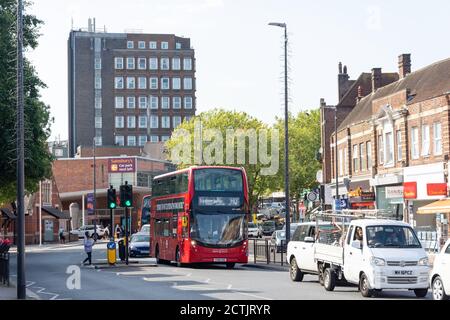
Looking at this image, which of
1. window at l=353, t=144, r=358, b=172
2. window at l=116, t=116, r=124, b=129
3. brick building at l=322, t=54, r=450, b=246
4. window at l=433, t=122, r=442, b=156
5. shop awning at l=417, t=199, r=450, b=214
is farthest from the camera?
window at l=116, t=116, r=124, b=129

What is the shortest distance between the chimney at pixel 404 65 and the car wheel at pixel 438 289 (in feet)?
126

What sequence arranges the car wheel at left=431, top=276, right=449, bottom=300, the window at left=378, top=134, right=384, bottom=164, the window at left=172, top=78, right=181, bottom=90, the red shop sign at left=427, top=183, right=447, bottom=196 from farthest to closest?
1. the window at left=172, top=78, right=181, bottom=90
2. the window at left=378, top=134, right=384, bottom=164
3. the red shop sign at left=427, top=183, right=447, bottom=196
4. the car wheel at left=431, top=276, right=449, bottom=300

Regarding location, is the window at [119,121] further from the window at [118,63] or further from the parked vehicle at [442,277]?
the parked vehicle at [442,277]

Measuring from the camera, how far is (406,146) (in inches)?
1882

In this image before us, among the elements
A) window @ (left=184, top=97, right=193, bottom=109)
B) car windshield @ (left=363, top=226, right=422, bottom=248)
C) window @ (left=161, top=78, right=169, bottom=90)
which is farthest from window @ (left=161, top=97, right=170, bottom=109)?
car windshield @ (left=363, top=226, right=422, bottom=248)

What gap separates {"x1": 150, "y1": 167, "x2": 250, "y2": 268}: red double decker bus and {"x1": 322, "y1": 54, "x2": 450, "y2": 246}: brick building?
8690 millimetres

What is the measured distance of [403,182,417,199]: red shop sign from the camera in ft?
151

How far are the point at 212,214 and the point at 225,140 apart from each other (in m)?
47.6

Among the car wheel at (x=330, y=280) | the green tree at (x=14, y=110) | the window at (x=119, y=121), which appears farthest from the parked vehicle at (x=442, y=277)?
the window at (x=119, y=121)

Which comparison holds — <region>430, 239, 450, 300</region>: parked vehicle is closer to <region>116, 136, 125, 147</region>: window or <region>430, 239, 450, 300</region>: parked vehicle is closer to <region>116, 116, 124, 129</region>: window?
<region>116, 136, 125, 147</region>: window

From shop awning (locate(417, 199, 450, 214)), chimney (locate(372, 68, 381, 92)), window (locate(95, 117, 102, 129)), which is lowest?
shop awning (locate(417, 199, 450, 214))

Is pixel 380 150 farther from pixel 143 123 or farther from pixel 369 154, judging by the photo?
pixel 143 123

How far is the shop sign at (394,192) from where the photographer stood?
48.2 m
